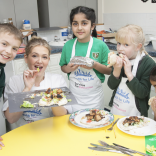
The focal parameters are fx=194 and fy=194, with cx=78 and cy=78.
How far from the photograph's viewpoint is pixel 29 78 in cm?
141

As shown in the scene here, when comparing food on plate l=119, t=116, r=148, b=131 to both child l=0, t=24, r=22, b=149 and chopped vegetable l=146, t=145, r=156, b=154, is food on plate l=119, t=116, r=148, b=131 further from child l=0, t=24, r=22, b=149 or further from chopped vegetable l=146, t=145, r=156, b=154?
child l=0, t=24, r=22, b=149

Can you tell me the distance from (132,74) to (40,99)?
2.29ft

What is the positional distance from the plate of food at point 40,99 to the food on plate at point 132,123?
0.32 meters

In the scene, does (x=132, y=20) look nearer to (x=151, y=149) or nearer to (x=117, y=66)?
(x=117, y=66)

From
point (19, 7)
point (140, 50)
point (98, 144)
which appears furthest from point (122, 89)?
point (19, 7)

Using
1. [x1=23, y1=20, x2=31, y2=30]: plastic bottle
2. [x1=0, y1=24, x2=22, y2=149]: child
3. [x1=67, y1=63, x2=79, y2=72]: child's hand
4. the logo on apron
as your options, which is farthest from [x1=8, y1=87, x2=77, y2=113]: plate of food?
[x1=23, y1=20, x2=31, y2=30]: plastic bottle

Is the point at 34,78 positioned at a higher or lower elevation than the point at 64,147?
higher

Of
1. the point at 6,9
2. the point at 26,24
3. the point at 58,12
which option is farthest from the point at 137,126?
the point at 58,12

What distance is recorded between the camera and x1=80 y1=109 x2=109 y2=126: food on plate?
3.68 feet

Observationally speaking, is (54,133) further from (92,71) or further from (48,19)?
(48,19)

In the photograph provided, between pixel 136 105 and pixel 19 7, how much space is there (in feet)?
8.26

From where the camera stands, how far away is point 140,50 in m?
1.45

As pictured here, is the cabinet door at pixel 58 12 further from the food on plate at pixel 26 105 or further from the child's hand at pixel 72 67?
the food on plate at pixel 26 105

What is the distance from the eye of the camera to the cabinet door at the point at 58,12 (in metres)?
3.33
